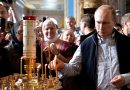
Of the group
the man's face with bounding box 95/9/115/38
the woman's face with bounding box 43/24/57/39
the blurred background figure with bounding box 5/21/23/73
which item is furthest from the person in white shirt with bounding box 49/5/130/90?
the woman's face with bounding box 43/24/57/39

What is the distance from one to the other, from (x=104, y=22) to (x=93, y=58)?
33 centimetres

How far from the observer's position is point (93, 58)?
9.05ft

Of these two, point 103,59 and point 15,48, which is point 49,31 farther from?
point 103,59

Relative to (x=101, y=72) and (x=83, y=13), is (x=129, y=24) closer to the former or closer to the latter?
(x=101, y=72)

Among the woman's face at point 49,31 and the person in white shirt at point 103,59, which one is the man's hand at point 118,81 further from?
the woman's face at point 49,31

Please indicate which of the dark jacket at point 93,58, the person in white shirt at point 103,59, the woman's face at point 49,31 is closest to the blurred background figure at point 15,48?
the woman's face at point 49,31

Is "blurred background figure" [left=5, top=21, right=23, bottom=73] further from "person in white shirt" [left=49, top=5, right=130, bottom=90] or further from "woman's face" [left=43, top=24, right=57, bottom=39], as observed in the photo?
"person in white shirt" [left=49, top=5, right=130, bottom=90]

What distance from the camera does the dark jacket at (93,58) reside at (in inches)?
107

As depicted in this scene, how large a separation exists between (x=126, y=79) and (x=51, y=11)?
2169cm

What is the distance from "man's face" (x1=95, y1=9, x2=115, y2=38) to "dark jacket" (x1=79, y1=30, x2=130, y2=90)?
14cm

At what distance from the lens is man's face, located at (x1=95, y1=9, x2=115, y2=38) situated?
2.60m

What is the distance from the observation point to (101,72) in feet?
8.94

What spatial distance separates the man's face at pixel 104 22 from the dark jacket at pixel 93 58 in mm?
145

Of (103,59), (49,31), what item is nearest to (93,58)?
(103,59)
